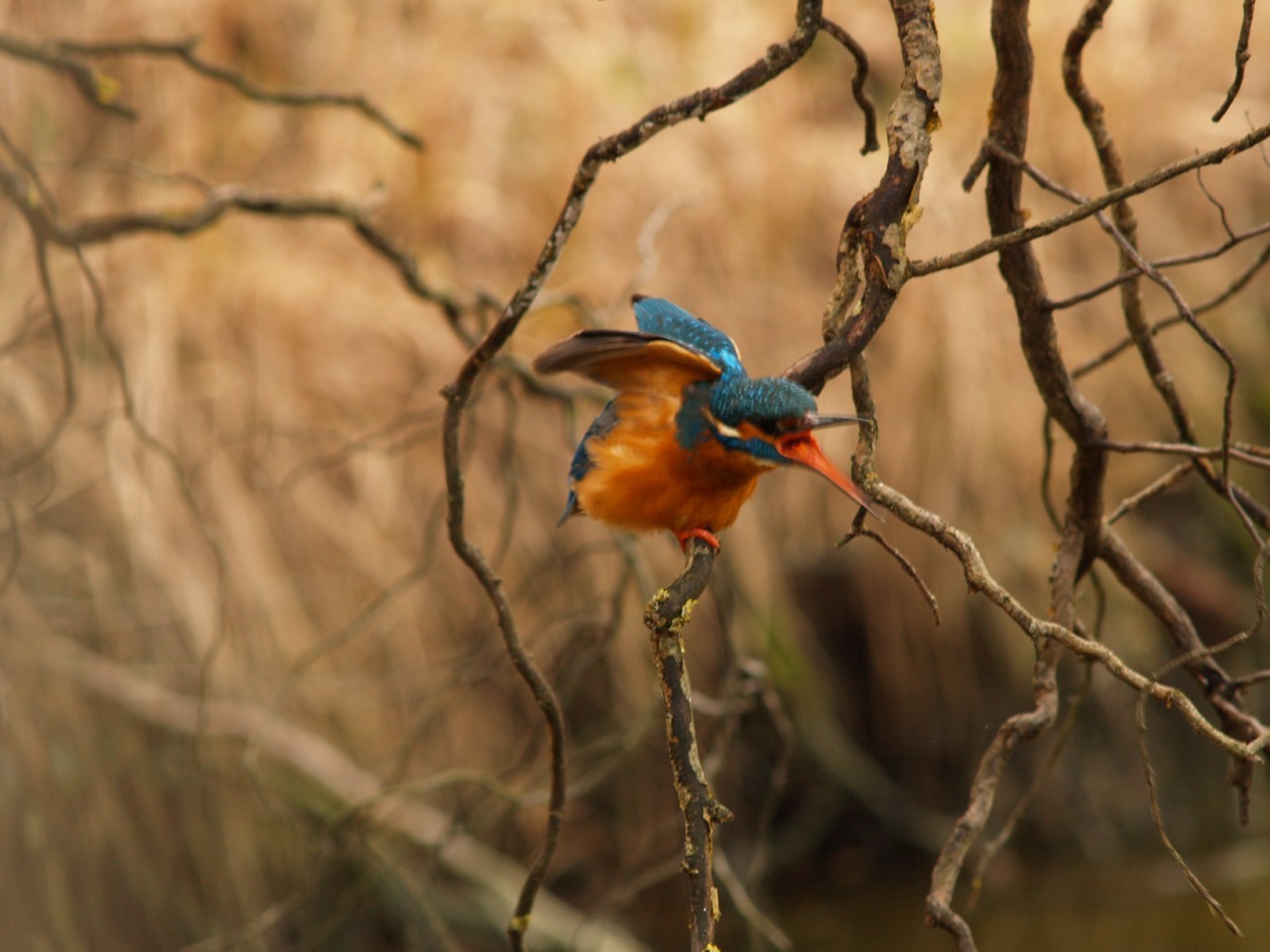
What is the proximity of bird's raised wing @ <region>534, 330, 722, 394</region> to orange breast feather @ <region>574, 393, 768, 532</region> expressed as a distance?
44 millimetres

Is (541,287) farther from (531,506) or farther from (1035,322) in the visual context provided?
(531,506)

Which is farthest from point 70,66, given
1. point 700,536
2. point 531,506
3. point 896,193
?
point 531,506

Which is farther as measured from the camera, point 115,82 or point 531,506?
point 531,506

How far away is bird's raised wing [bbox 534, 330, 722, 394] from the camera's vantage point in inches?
58.8

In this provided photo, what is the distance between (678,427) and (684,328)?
25cm

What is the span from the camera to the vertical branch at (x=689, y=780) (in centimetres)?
110

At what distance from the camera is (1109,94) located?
4668 mm

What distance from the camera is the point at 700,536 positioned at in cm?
162

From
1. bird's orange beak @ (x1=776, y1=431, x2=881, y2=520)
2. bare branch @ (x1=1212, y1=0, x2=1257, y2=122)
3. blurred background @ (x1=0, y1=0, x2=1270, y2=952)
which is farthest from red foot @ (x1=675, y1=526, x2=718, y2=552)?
blurred background @ (x1=0, y1=0, x2=1270, y2=952)

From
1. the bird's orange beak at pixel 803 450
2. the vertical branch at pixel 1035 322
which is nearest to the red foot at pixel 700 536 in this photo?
the bird's orange beak at pixel 803 450

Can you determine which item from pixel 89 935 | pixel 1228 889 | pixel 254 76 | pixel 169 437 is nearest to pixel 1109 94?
pixel 1228 889

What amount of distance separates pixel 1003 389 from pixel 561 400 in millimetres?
2167

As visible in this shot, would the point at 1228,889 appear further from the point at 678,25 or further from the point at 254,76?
the point at 254,76

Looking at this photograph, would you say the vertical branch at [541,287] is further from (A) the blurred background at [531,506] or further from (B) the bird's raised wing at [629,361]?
(A) the blurred background at [531,506]
